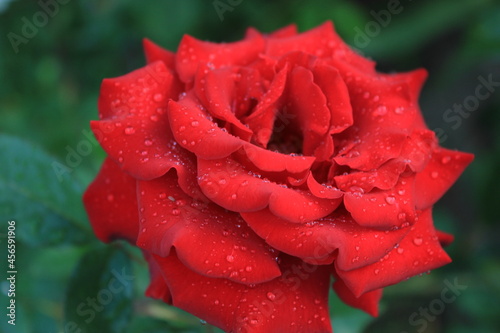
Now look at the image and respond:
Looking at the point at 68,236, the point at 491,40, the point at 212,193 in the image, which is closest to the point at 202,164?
the point at 212,193

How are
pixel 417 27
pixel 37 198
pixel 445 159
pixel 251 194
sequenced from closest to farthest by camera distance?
pixel 251 194 < pixel 445 159 < pixel 37 198 < pixel 417 27

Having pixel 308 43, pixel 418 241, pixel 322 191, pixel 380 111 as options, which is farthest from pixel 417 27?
pixel 322 191

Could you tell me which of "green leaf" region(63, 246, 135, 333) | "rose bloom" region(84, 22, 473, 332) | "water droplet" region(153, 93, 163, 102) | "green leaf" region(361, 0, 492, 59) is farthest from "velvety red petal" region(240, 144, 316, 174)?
"green leaf" region(361, 0, 492, 59)

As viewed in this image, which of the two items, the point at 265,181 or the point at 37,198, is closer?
the point at 265,181

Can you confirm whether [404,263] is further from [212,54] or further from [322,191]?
[212,54]

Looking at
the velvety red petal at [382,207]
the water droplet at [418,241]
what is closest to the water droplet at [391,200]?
the velvety red petal at [382,207]

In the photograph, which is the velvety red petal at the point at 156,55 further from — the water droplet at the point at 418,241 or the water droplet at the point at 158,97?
the water droplet at the point at 418,241
